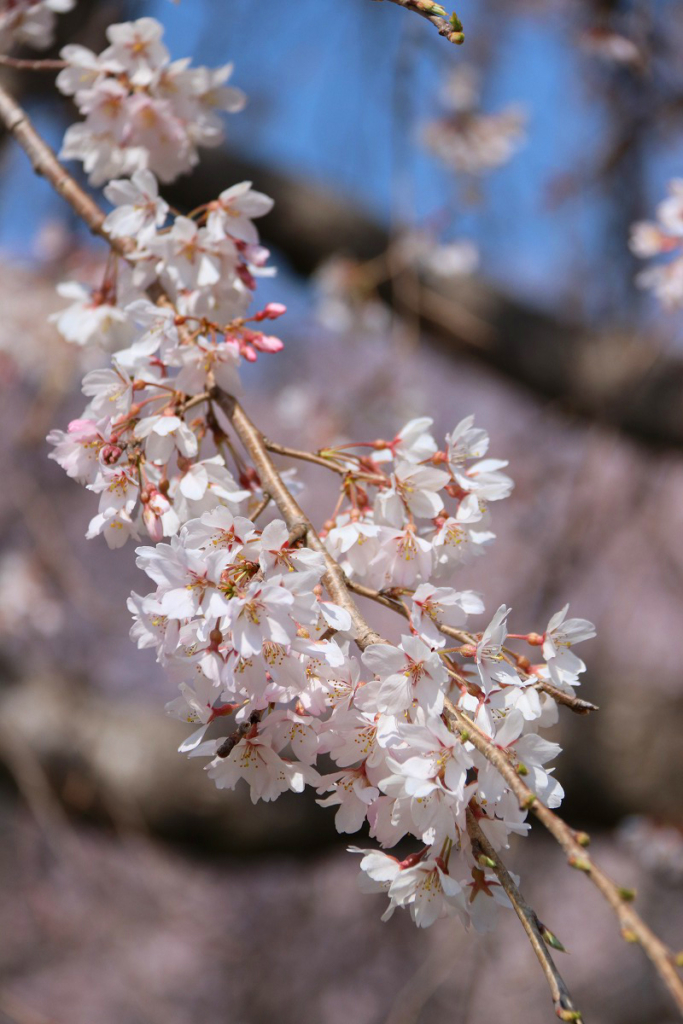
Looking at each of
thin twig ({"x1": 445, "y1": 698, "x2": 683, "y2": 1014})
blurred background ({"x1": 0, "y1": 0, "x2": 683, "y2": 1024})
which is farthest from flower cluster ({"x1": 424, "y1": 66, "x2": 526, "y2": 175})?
thin twig ({"x1": 445, "y1": 698, "x2": 683, "y2": 1014})

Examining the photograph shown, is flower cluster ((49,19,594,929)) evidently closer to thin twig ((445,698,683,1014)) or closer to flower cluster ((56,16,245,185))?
thin twig ((445,698,683,1014))

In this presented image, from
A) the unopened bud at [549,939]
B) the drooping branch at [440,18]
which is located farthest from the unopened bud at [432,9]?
the unopened bud at [549,939]

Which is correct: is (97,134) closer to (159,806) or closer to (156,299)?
(156,299)

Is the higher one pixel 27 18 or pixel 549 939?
pixel 27 18

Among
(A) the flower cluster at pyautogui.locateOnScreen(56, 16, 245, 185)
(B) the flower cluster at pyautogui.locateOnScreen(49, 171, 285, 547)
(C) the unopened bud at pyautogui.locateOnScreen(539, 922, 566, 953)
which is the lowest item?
(C) the unopened bud at pyautogui.locateOnScreen(539, 922, 566, 953)

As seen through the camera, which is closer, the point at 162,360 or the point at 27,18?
the point at 162,360

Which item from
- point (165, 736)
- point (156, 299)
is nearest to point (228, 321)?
point (156, 299)

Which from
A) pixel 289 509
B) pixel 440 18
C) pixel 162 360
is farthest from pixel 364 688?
pixel 440 18

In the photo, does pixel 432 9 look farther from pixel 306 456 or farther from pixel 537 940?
pixel 537 940
